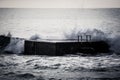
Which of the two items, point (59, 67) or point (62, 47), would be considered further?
point (62, 47)

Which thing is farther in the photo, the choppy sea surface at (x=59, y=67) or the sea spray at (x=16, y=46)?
the sea spray at (x=16, y=46)

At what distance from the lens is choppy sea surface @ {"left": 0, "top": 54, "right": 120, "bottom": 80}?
7.88 feet

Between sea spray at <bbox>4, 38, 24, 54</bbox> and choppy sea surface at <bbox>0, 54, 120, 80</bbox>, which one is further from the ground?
sea spray at <bbox>4, 38, 24, 54</bbox>

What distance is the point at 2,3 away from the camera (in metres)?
2.80

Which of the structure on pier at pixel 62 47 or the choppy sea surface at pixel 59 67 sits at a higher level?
the structure on pier at pixel 62 47

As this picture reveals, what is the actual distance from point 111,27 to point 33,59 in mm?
1253

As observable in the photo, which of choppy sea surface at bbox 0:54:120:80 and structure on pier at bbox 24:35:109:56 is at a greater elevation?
structure on pier at bbox 24:35:109:56

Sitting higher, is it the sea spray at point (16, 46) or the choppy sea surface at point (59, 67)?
the sea spray at point (16, 46)

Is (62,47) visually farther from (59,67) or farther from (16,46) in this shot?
(16,46)

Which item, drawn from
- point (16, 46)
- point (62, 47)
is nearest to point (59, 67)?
point (62, 47)

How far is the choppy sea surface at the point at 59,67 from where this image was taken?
240 cm

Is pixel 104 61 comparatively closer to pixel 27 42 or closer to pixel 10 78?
pixel 27 42

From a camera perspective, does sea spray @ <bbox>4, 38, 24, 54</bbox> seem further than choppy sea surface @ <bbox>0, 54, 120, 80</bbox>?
Yes

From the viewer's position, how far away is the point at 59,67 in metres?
2.47
